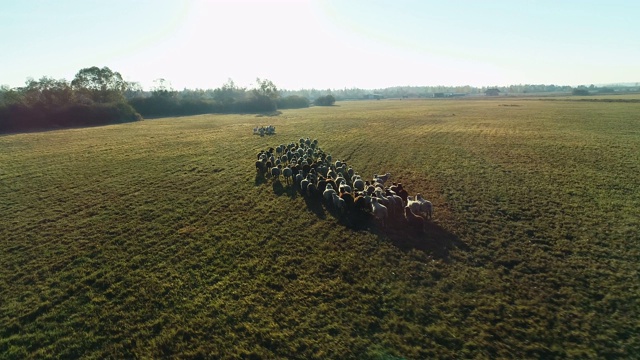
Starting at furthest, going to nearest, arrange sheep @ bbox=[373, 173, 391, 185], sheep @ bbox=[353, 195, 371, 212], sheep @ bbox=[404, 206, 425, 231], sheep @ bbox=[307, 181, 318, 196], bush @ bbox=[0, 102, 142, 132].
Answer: bush @ bbox=[0, 102, 142, 132] → sheep @ bbox=[373, 173, 391, 185] → sheep @ bbox=[307, 181, 318, 196] → sheep @ bbox=[353, 195, 371, 212] → sheep @ bbox=[404, 206, 425, 231]

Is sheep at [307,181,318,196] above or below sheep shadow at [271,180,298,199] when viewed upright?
above

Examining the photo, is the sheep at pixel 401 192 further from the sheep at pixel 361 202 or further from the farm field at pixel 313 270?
the sheep at pixel 361 202

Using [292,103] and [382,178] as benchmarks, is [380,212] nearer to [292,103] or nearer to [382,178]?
[382,178]

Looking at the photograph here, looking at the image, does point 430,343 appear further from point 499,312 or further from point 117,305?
point 117,305

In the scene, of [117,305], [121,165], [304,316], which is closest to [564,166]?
[304,316]

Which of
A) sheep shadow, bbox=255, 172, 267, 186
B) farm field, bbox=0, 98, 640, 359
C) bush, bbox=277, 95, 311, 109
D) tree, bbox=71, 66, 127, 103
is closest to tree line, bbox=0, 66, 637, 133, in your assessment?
tree, bbox=71, 66, 127, 103

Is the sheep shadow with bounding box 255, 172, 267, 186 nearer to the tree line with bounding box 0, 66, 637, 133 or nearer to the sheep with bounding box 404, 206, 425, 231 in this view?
the sheep with bounding box 404, 206, 425, 231

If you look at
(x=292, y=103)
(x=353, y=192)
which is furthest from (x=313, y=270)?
(x=292, y=103)

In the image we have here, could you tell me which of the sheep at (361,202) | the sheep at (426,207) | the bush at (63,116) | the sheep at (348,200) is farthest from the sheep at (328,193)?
the bush at (63,116)
